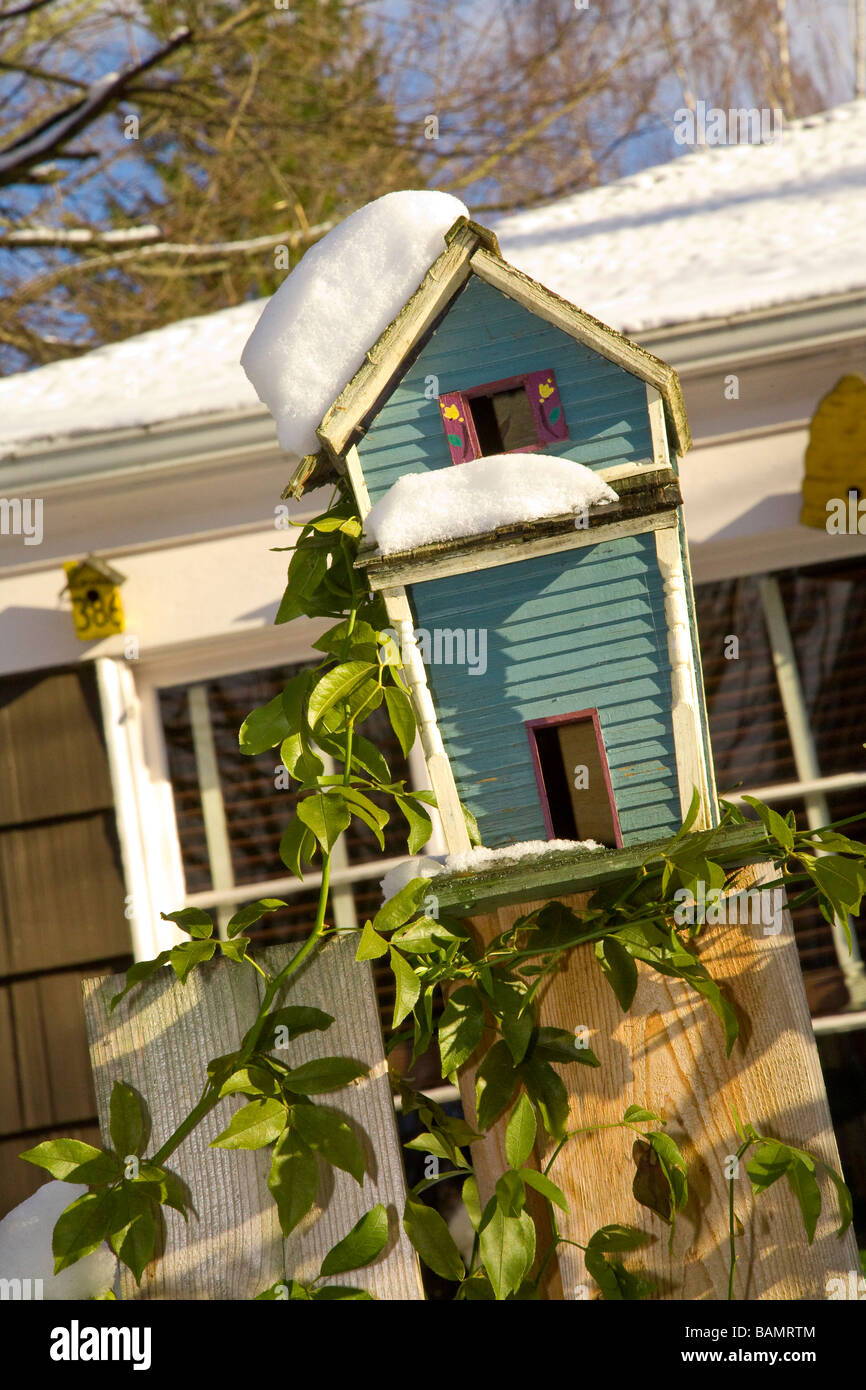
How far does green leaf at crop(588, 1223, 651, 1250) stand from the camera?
3.02 ft

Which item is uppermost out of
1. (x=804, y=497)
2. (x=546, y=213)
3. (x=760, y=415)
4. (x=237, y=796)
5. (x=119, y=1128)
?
(x=546, y=213)

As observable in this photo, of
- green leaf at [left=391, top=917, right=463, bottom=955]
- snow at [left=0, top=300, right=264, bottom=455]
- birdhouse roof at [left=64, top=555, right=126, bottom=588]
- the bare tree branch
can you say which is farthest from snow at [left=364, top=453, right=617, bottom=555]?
the bare tree branch

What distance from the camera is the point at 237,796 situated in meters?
3.30

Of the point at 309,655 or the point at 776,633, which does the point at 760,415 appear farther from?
the point at 309,655

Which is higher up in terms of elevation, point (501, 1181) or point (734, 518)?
point (734, 518)

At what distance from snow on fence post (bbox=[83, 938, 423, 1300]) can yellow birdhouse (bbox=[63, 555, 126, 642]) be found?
2195 millimetres

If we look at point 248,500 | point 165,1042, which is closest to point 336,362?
point 165,1042

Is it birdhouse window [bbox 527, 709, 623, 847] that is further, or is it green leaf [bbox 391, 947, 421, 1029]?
birdhouse window [bbox 527, 709, 623, 847]

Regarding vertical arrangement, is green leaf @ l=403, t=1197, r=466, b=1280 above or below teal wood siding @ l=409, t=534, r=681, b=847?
below

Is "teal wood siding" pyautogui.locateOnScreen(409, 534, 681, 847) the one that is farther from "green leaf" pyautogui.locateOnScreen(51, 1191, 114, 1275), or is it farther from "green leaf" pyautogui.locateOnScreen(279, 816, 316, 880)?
"green leaf" pyautogui.locateOnScreen(51, 1191, 114, 1275)

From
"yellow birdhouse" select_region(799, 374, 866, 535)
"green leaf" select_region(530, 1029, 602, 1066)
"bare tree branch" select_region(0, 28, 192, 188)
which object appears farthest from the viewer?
"bare tree branch" select_region(0, 28, 192, 188)

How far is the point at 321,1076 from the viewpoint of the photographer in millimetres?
907

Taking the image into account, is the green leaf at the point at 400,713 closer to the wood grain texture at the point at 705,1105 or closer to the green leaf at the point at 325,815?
the green leaf at the point at 325,815
